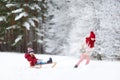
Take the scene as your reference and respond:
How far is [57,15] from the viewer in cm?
2419

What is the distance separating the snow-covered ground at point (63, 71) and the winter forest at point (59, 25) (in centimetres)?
852

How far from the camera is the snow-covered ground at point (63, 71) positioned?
11156 millimetres

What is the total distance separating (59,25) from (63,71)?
504 inches

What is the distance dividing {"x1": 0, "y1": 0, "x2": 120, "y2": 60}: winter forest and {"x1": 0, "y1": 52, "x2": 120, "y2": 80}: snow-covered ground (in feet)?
28.0

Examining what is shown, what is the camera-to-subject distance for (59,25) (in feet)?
79.6

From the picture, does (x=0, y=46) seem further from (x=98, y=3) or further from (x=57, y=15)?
(x=98, y=3)

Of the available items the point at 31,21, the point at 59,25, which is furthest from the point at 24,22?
the point at 59,25

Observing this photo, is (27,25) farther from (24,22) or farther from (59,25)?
(59,25)

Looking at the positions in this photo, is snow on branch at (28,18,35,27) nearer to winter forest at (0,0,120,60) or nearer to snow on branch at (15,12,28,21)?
winter forest at (0,0,120,60)

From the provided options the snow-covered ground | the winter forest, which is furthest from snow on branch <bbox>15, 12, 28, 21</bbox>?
the snow-covered ground

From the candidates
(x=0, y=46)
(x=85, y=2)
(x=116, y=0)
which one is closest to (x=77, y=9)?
(x=85, y=2)

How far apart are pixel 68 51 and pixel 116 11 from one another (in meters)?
2.95

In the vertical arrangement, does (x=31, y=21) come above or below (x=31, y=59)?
below

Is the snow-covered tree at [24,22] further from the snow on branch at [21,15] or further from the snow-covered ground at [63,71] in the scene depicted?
the snow-covered ground at [63,71]
